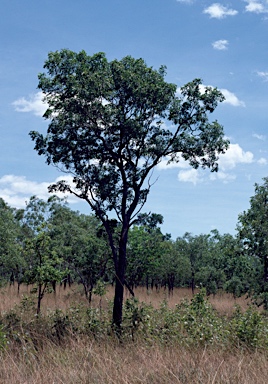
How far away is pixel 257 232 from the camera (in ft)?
70.9

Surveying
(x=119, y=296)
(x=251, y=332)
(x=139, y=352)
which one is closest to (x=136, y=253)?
(x=119, y=296)

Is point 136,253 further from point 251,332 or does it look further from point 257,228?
point 251,332

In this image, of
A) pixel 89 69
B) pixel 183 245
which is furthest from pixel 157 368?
pixel 183 245

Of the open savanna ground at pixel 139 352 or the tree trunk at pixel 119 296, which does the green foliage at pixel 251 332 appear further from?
the tree trunk at pixel 119 296

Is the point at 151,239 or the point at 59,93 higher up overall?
the point at 59,93

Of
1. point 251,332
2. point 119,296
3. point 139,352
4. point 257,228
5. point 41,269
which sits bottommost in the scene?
point 139,352

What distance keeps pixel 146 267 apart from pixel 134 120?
13623mm

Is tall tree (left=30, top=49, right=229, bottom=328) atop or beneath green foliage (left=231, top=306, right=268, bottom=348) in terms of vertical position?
atop

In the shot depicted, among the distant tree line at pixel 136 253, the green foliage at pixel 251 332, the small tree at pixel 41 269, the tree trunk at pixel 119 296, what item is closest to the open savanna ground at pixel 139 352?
the green foliage at pixel 251 332

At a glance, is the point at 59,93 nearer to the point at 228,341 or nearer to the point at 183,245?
the point at 228,341

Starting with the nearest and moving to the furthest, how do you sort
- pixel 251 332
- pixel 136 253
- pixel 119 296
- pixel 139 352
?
1. pixel 139 352
2. pixel 251 332
3. pixel 119 296
4. pixel 136 253

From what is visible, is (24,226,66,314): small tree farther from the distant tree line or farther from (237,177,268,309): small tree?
(237,177,268,309): small tree

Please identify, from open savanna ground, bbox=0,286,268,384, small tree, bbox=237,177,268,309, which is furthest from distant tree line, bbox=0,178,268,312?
open savanna ground, bbox=0,286,268,384

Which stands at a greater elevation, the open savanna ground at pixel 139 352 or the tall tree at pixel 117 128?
the tall tree at pixel 117 128
